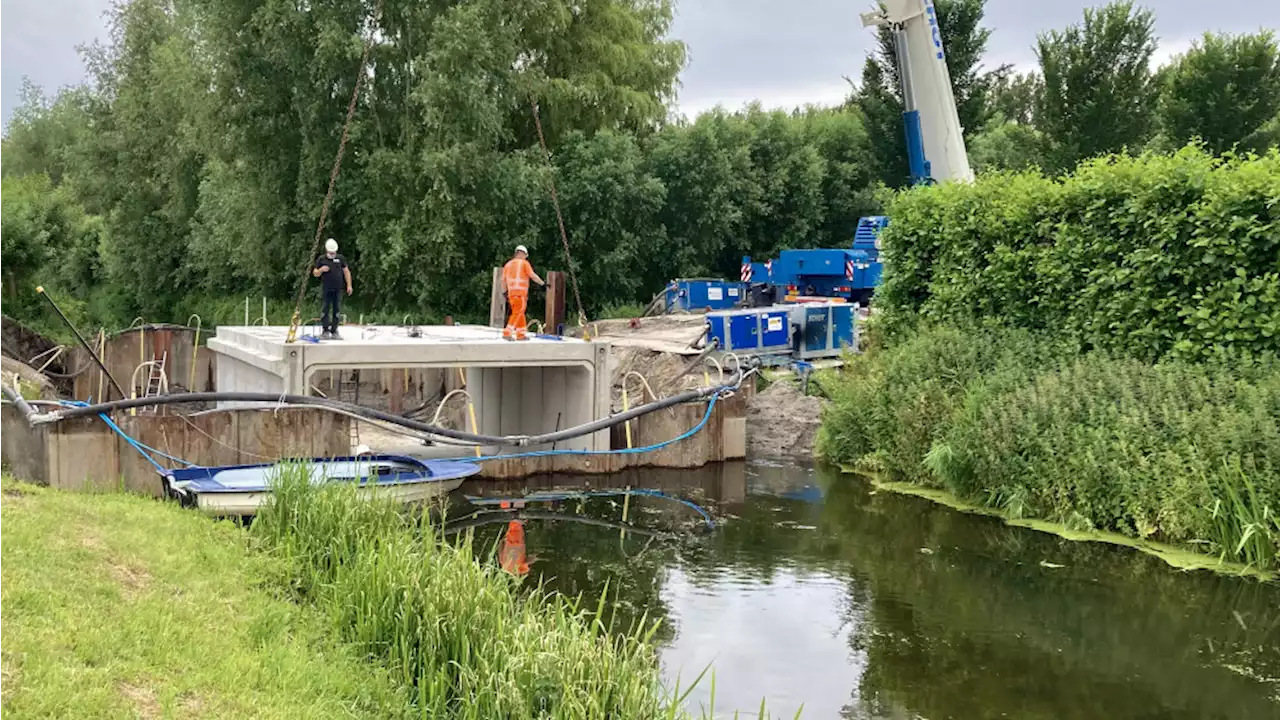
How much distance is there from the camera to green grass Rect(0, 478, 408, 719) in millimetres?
5129

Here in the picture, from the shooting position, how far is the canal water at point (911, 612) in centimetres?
779

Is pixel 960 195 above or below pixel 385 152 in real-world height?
below

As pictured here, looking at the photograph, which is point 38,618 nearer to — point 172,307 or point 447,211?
point 447,211

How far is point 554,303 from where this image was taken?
62.5 feet

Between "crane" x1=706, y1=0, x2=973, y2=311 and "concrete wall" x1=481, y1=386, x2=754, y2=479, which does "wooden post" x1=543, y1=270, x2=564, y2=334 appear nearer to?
"concrete wall" x1=481, y1=386, x2=754, y2=479

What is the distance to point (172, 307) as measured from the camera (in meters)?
38.7

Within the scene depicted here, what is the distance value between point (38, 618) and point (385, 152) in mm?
23385

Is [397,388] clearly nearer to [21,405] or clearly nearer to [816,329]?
[816,329]

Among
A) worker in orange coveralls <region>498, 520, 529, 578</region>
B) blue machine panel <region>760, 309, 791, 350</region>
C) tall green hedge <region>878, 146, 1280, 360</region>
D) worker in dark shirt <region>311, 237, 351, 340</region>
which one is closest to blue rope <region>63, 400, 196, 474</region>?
worker in dark shirt <region>311, 237, 351, 340</region>

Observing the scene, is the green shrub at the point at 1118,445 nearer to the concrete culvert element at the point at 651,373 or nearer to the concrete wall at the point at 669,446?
the concrete wall at the point at 669,446

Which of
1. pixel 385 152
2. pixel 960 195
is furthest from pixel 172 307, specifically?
pixel 960 195

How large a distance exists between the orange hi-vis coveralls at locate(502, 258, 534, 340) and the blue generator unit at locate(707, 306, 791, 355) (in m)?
5.11

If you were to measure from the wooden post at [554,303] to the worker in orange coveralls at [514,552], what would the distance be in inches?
257

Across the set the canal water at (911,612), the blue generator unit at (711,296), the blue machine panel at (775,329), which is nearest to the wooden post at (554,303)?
the blue machine panel at (775,329)
